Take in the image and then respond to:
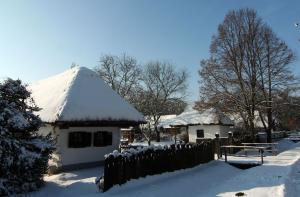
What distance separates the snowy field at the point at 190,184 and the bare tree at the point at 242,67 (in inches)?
520

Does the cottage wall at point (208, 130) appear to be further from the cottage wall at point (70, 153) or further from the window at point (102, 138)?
the cottage wall at point (70, 153)

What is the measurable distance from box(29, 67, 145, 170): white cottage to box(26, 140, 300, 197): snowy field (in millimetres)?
1286

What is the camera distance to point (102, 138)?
711 inches

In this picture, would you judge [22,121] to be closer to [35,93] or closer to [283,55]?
[35,93]

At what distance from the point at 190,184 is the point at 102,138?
6.78 m

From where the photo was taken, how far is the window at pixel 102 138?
17677mm

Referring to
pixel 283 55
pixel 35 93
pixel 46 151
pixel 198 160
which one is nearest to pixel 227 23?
pixel 283 55


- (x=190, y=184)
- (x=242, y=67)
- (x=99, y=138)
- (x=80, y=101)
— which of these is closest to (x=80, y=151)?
(x=99, y=138)

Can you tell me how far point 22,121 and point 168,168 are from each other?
7275mm

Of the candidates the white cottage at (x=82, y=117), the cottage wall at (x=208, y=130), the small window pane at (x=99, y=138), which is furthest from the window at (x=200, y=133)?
the small window pane at (x=99, y=138)

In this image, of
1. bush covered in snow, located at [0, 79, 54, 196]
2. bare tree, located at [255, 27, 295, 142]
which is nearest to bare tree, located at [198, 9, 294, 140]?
bare tree, located at [255, 27, 295, 142]

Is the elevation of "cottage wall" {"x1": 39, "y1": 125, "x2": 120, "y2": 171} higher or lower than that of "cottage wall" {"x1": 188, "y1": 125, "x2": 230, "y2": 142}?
lower

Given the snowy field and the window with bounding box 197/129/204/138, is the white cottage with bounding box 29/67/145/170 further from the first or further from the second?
the window with bounding box 197/129/204/138

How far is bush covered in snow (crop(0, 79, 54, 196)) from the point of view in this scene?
9812mm
